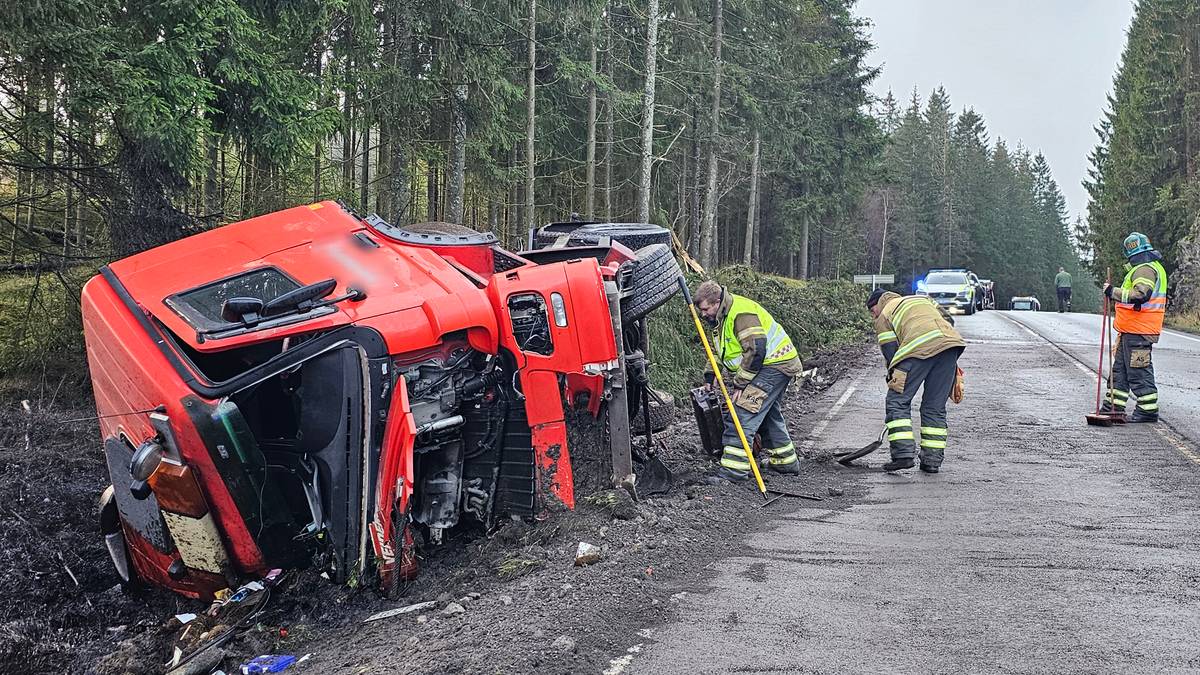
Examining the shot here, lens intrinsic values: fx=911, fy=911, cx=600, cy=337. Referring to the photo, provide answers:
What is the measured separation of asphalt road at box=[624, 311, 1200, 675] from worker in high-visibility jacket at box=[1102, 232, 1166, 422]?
2.82ft

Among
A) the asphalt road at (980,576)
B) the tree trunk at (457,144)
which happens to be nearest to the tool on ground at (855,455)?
the asphalt road at (980,576)

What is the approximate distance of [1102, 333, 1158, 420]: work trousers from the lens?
9.24 m

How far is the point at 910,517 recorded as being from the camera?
6.01m

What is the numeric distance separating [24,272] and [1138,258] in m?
11.3

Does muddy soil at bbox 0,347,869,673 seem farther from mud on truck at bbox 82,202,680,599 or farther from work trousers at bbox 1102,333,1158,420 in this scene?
work trousers at bbox 1102,333,1158,420

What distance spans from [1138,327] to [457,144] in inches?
400

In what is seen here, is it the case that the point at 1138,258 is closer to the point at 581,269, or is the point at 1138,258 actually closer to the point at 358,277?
the point at 581,269

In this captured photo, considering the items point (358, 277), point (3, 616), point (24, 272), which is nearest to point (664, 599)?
point (358, 277)

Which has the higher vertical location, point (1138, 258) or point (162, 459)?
point (1138, 258)

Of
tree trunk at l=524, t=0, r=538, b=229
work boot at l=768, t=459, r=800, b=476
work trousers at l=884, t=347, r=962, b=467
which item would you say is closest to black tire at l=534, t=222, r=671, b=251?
work boot at l=768, t=459, r=800, b=476

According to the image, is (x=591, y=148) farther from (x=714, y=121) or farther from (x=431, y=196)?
(x=714, y=121)

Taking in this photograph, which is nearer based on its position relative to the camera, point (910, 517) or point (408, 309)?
point (408, 309)

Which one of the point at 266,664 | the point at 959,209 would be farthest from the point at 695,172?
the point at 959,209

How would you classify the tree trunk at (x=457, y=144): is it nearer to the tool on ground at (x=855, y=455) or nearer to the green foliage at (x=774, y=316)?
the green foliage at (x=774, y=316)
